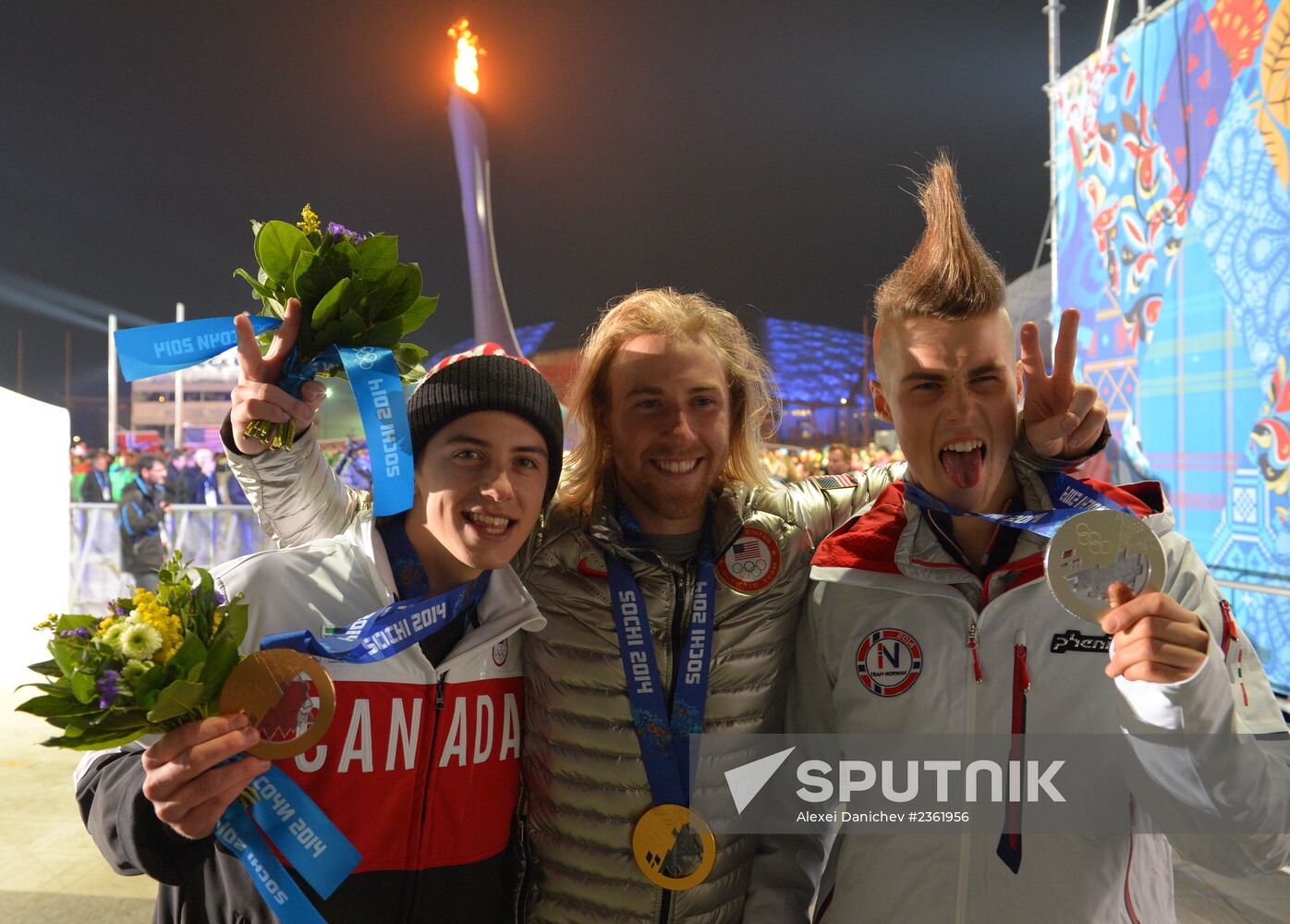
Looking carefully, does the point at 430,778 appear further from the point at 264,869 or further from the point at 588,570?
the point at 588,570

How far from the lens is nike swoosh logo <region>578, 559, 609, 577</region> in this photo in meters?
1.78

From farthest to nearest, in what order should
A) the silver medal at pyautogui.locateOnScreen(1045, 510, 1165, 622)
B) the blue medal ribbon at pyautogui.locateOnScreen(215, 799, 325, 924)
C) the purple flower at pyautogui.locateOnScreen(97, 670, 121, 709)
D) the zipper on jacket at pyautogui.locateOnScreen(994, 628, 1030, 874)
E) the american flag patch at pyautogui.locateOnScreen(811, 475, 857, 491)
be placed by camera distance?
the american flag patch at pyautogui.locateOnScreen(811, 475, 857, 491) < the zipper on jacket at pyautogui.locateOnScreen(994, 628, 1030, 874) < the blue medal ribbon at pyautogui.locateOnScreen(215, 799, 325, 924) < the silver medal at pyautogui.locateOnScreen(1045, 510, 1165, 622) < the purple flower at pyautogui.locateOnScreen(97, 670, 121, 709)

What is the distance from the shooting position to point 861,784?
1612 mm

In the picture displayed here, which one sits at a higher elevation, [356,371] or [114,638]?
[356,371]

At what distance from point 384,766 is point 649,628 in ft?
1.85

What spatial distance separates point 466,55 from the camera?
17359mm

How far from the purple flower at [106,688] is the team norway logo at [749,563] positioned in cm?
111

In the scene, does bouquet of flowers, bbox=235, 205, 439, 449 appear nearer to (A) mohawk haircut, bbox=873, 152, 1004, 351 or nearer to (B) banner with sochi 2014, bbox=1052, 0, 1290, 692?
(A) mohawk haircut, bbox=873, 152, 1004, 351

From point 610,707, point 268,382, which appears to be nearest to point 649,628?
point 610,707

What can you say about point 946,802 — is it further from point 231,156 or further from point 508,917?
point 231,156

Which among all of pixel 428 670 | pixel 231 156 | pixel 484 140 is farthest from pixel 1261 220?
pixel 231 156

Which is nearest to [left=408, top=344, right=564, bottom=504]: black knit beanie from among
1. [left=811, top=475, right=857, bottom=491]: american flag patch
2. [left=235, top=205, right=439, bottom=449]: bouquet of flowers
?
[left=235, top=205, right=439, bottom=449]: bouquet of flowers

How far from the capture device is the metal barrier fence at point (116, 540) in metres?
8.28

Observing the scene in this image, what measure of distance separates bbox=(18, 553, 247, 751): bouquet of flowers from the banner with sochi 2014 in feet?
14.8
